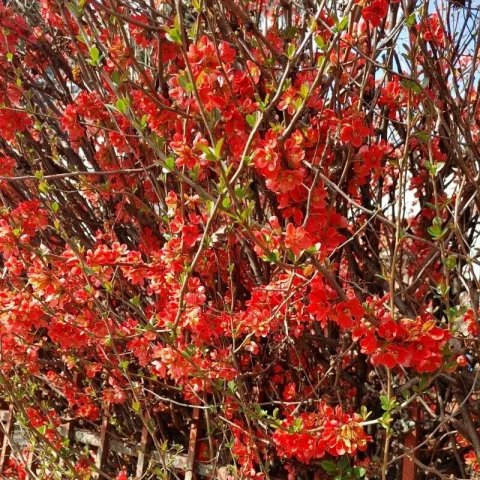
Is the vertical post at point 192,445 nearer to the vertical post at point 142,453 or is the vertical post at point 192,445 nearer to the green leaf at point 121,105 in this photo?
the vertical post at point 142,453

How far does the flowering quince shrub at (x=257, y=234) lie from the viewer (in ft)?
→ 6.40

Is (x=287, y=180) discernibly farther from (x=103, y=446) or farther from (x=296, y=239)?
(x=103, y=446)

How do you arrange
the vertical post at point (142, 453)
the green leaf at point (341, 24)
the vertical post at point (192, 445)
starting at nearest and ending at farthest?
the green leaf at point (341, 24) < the vertical post at point (192, 445) < the vertical post at point (142, 453)

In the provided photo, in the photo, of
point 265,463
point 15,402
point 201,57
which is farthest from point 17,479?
point 201,57

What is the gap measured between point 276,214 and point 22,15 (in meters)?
1.63

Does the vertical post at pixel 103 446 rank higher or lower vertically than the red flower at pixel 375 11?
lower

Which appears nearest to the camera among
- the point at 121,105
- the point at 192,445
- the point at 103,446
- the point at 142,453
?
the point at 121,105

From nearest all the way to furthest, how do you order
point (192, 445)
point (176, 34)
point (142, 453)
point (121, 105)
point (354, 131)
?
point (176, 34), point (121, 105), point (354, 131), point (192, 445), point (142, 453)

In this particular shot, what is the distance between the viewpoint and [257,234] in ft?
6.33

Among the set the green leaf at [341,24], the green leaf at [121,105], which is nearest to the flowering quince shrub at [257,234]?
the green leaf at [121,105]

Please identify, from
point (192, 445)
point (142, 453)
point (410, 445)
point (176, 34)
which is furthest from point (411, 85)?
point (142, 453)

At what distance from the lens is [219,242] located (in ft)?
8.16

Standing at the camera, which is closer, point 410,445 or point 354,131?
point 354,131

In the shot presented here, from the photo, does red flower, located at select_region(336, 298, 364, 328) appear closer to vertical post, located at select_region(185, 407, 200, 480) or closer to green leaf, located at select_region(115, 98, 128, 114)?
green leaf, located at select_region(115, 98, 128, 114)
